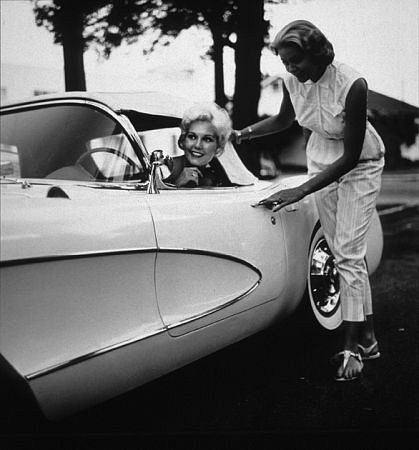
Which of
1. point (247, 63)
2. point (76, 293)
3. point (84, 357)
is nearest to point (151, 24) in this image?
point (247, 63)

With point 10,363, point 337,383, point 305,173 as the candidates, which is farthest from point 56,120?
point 337,383

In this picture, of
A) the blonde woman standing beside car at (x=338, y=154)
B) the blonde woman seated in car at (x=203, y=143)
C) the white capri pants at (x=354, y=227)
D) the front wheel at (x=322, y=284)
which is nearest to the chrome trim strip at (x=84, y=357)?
the blonde woman seated in car at (x=203, y=143)

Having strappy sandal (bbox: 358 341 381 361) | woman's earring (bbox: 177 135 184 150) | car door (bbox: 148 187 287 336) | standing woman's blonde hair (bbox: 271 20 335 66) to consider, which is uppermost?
standing woman's blonde hair (bbox: 271 20 335 66)

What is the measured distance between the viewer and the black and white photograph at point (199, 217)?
5.00 ft

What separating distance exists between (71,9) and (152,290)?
106cm

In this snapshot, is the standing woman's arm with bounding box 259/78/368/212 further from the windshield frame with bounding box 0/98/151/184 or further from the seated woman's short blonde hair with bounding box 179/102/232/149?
the windshield frame with bounding box 0/98/151/184

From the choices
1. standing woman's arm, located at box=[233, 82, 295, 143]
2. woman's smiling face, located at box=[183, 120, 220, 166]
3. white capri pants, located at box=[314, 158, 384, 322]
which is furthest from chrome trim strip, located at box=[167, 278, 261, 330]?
standing woman's arm, located at box=[233, 82, 295, 143]

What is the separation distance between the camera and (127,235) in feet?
5.28

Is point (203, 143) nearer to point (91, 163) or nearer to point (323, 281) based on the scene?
point (91, 163)

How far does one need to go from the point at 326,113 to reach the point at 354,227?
1.45 feet

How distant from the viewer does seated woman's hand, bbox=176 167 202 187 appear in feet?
6.84

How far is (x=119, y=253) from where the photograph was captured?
1.58 metres

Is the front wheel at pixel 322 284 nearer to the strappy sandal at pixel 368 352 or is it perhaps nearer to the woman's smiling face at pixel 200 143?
the strappy sandal at pixel 368 352

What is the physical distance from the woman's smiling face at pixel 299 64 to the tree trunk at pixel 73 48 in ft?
2.28
